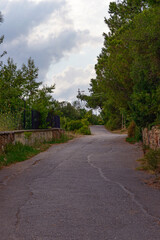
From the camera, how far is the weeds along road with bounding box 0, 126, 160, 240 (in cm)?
414

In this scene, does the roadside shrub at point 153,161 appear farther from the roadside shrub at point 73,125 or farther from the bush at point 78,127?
the roadside shrub at point 73,125

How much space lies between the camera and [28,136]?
1644 cm

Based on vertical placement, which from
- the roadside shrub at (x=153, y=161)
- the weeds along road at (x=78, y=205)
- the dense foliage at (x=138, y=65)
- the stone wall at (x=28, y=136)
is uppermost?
the dense foliage at (x=138, y=65)

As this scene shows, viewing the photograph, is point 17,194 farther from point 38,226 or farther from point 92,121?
point 92,121

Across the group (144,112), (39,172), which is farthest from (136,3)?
(39,172)

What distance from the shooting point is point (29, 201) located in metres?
5.78

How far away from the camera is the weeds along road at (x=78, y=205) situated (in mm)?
4144

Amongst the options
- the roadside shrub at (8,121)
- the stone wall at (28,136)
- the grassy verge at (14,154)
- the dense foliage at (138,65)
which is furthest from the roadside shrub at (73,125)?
the grassy verge at (14,154)

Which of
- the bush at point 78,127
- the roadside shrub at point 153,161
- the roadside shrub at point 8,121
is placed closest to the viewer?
the roadside shrub at point 153,161

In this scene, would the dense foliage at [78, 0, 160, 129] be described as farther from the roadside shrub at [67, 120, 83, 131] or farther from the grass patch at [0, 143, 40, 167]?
the roadside shrub at [67, 120, 83, 131]

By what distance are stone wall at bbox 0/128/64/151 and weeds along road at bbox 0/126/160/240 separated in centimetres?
381

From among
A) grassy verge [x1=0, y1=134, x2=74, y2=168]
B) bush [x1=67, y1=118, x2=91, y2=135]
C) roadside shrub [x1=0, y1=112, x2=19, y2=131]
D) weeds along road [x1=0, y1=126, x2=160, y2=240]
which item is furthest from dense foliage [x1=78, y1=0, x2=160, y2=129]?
bush [x1=67, y1=118, x2=91, y2=135]

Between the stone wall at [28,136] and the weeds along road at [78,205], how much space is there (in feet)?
12.5

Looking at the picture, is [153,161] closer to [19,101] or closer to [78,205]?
[78,205]
